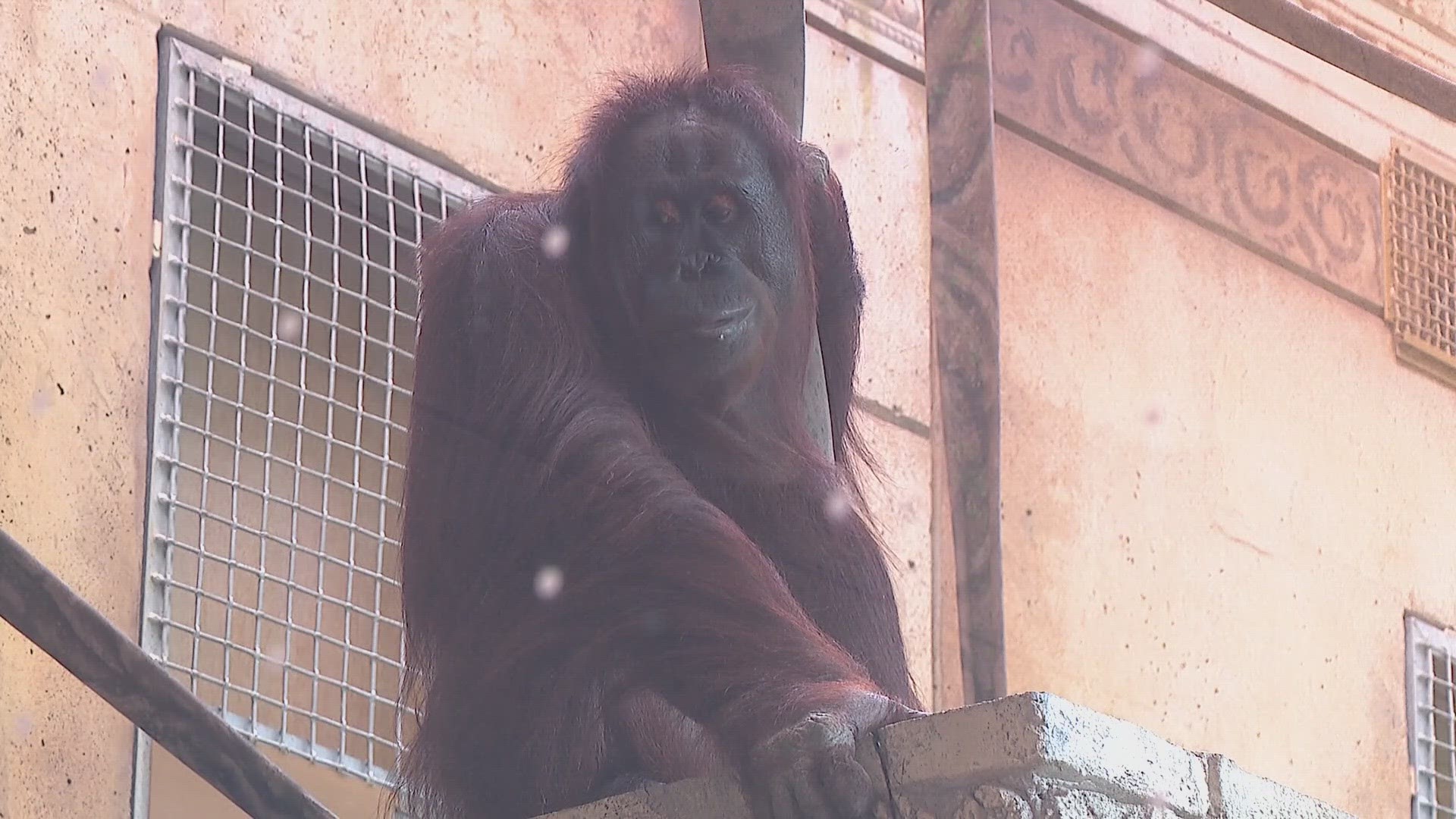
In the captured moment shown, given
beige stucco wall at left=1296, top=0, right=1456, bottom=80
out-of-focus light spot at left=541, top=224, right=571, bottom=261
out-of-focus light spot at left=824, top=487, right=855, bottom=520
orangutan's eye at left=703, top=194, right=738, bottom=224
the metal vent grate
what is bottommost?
out-of-focus light spot at left=824, top=487, right=855, bottom=520

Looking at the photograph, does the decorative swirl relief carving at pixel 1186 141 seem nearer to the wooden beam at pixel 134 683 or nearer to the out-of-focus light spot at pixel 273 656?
the out-of-focus light spot at pixel 273 656

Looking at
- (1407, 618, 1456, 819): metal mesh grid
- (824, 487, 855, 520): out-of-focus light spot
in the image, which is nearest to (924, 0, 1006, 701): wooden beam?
(824, 487, 855, 520): out-of-focus light spot

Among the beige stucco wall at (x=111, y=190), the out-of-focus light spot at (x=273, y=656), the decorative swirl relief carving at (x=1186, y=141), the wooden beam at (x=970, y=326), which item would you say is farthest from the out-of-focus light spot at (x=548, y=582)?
the decorative swirl relief carving at (x=1186, y=141)

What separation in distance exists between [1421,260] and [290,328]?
290 cm

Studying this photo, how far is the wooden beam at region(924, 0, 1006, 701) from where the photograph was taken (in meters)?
2.75

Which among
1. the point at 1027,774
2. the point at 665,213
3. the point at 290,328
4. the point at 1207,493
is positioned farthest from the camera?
the point at 1207,493

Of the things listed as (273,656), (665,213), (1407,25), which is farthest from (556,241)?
(1407,25)

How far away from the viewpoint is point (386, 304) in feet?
12.1

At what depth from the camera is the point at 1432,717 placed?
5.08m

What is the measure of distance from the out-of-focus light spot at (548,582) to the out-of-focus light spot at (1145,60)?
3.00 meters

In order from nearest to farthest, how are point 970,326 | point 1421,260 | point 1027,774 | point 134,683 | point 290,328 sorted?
point 1027,774 < point 134,683 < point 970,326 < point 290,328 < point 1421,260

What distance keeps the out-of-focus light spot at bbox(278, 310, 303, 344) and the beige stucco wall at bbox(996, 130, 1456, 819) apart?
4.79 ft

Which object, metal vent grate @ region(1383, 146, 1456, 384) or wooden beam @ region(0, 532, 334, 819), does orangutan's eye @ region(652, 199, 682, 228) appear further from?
metal vent grate @ region(1383, 146, 1456, 384)

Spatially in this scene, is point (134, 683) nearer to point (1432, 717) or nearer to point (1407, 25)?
point (1432, 717)
